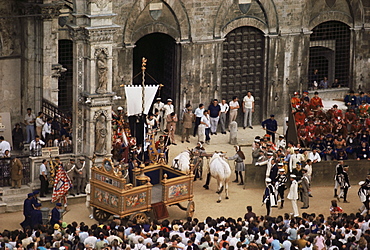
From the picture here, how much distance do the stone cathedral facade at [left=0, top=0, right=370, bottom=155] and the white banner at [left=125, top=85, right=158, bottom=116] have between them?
434 cm

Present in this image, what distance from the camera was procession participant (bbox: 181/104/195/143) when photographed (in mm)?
49969

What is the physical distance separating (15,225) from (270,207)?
366 inches

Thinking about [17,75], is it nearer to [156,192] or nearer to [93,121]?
[93,121]

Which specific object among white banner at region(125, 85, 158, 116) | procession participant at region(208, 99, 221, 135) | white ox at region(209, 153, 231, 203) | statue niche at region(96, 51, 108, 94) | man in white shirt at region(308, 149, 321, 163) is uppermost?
statue niche at region(96, 51, 108, 94)

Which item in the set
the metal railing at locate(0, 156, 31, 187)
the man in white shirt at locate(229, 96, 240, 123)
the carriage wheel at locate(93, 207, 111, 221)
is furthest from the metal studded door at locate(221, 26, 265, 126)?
the carriage wheel at locate(93, 207, 111, 221)

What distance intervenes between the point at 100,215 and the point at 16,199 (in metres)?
3.53

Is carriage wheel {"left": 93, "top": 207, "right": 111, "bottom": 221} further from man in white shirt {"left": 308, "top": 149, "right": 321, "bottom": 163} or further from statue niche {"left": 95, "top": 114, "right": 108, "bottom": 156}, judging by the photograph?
man in white shirt {"left": 308, "top": 149, "right": 321, "bottom": 163}

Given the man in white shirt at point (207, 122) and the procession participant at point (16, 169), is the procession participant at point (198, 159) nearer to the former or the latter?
the man in white shirt at point (207, 122)

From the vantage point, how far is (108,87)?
139 ft

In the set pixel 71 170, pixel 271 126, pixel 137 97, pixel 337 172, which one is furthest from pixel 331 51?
pixel 71 170

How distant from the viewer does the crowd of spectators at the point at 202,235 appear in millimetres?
34656

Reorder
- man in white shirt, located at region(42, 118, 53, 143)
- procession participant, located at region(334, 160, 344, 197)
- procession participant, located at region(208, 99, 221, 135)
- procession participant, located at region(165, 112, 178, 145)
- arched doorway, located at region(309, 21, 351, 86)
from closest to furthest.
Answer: procession participant, located at region(334, 160, 344, 197) < man in white shirt, located at region(42, 118, 53, 143) < procession participant, located at region(165, 112, 178, 145) < procession participant, located at region(208, 99, 221, 135) < arched doorway, located at region(309, 21, 351, 86)

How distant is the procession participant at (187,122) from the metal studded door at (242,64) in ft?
9.22

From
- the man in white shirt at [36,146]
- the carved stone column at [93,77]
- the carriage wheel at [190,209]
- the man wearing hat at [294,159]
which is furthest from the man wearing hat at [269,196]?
the man in white shirt at [36,146]
